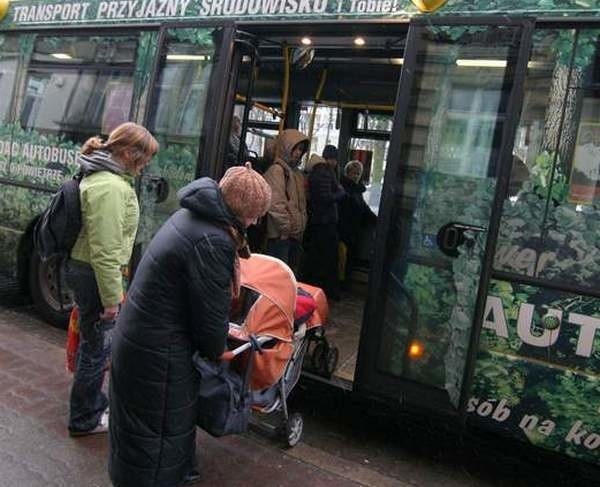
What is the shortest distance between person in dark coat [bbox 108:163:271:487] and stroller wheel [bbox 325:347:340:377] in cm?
159

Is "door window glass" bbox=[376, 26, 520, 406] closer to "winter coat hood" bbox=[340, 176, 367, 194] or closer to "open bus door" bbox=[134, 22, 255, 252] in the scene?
"open bus door" bbox=[134, 22, 255, 252]

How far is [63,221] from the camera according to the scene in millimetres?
3283

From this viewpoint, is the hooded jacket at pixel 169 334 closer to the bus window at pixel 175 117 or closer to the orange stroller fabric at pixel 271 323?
the orange stroller fabric at pixel 271 323

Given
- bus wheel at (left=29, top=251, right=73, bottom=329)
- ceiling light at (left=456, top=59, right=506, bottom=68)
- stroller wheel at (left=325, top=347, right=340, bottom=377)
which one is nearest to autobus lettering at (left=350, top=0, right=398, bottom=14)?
ceiling light at (left=456, top=59, right=506, bottom=68)

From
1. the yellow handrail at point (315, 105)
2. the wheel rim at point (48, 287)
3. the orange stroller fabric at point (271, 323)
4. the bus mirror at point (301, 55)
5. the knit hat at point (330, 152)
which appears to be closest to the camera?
the orange stroller fabric at point (271, 323)

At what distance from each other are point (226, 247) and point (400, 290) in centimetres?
152

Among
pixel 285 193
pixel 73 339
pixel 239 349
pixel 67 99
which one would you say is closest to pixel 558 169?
pixel 239 349

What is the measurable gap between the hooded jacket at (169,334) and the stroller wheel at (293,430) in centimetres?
118

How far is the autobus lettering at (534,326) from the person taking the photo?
319 cm

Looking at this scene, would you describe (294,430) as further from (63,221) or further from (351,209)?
(351,209)

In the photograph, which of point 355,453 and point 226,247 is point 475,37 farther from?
point 355,453

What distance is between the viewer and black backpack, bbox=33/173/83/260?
129 inches

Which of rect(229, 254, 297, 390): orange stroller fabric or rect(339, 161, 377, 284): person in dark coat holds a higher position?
rect(339, 161, 377, 284): person in dark coat

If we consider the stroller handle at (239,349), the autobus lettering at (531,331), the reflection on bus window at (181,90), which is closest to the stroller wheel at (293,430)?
the stroller handle at (239,349)
